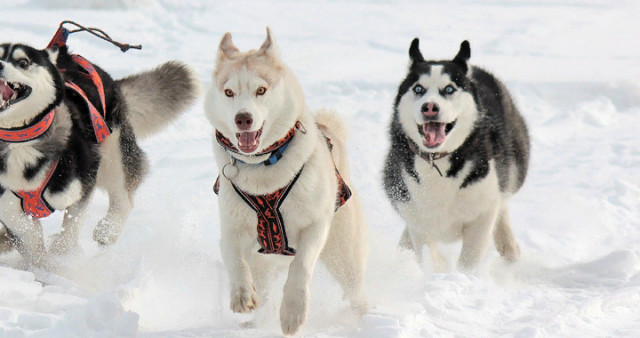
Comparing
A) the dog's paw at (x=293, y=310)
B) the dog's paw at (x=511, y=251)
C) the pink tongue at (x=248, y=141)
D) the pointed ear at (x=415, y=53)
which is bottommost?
the dog's paw at (x=511, y=251)

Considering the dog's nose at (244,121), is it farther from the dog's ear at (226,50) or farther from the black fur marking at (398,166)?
the black fur marking at (398,166)

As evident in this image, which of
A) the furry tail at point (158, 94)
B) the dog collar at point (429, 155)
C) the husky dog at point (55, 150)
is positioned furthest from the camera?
the furry tail at point (158, 94)

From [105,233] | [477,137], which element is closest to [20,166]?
[105,233]

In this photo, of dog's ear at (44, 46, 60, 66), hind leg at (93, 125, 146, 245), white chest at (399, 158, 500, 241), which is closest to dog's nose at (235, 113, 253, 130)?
dog's ear at (44, 46, 60, 66)

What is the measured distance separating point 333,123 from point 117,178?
152 cm

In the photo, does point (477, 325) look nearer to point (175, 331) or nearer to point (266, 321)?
point (266, 321)

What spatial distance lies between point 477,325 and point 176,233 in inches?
77.0

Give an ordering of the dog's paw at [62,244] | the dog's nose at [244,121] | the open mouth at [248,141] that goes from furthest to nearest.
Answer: the dog's paw at [62,244]
the open mouth at [248,141]
the dog's nose at [244,121]

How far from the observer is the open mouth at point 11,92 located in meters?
3.84

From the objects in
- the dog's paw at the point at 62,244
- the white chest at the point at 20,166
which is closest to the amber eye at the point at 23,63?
the white chest at the point at 20,166

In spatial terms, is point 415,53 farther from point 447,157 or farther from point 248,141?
point 248,141

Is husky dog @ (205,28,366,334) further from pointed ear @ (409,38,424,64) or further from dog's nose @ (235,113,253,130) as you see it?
pointed ear @ (409,38,424,64)

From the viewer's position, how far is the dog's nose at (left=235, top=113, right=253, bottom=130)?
9.93 feet

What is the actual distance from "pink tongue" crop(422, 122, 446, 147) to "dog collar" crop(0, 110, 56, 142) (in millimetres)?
1952
